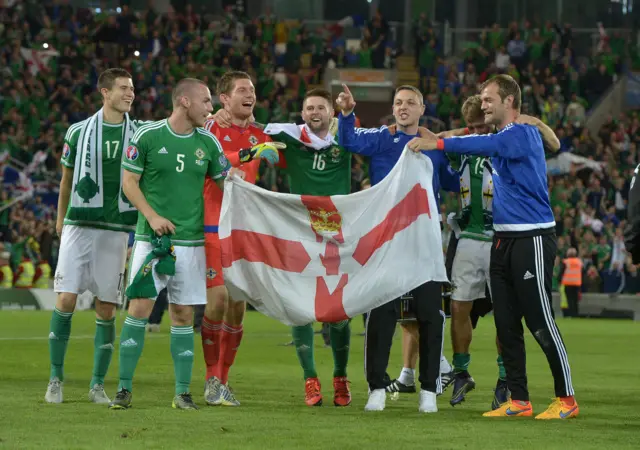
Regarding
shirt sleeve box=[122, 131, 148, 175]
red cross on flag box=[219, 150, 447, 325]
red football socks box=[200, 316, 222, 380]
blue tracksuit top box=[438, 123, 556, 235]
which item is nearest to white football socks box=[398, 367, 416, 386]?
red cross on flag box=[219, 150, 447, 325]

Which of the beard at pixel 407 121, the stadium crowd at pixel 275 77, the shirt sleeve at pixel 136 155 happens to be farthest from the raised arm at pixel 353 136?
the stadium crowd at pixel 275 77

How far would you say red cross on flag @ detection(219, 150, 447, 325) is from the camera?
8.95 meters

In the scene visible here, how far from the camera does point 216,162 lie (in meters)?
8.81

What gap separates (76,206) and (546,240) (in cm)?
340

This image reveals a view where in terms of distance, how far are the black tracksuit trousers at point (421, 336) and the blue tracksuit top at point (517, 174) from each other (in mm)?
741

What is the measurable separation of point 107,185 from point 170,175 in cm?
86

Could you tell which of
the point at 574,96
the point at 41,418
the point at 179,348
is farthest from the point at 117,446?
the point at 574,96

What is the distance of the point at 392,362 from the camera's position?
13.8 m

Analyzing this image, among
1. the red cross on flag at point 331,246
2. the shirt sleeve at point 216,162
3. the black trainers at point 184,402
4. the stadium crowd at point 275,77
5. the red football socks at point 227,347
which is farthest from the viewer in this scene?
the stadium crowd at point 275,77

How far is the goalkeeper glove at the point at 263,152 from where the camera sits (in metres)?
8.82

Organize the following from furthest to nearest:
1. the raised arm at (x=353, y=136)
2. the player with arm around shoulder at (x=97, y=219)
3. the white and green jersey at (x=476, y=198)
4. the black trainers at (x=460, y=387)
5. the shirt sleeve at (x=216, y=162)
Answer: the white and green jersey at (x=476, y=198), the black trainers at (x=460, y=387), the player with arm around shoulder at (x=97, y=219), the raised arm at (x=353, y=136), the shirt sleeve at (x=216, y=162)

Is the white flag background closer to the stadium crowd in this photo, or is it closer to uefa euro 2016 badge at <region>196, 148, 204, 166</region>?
the stadium crowd

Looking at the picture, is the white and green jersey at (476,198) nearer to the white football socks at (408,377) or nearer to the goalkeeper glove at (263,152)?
the white football socks at (408,377)

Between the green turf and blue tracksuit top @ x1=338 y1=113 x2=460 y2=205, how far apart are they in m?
1.73
